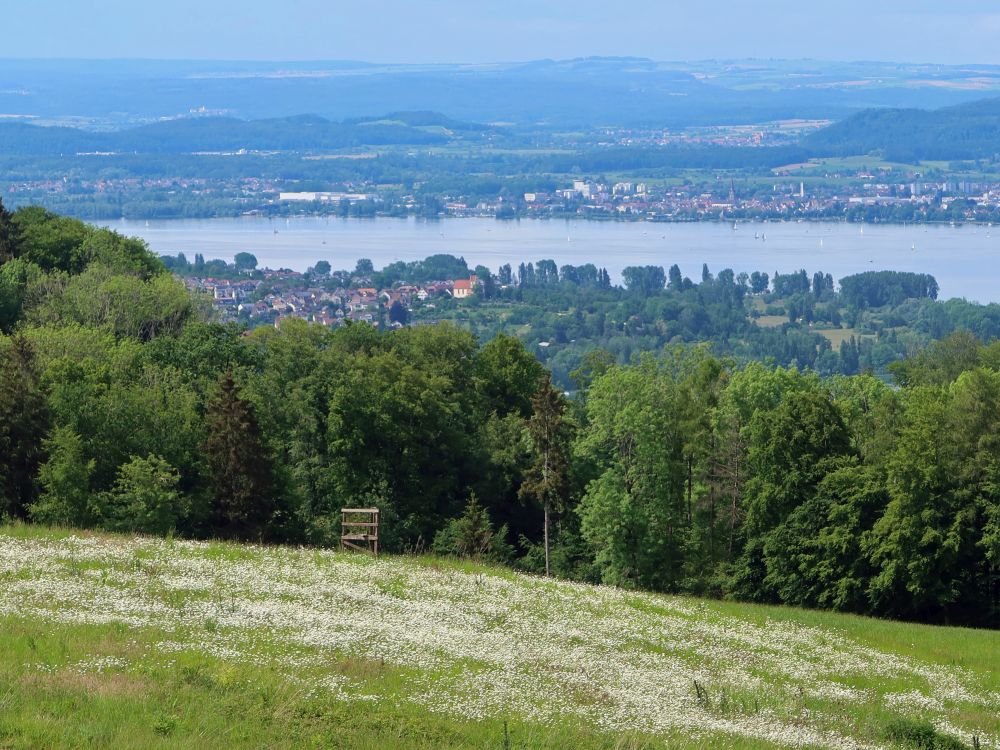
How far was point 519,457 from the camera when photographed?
5488cm

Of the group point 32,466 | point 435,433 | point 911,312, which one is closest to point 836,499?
point 435,433

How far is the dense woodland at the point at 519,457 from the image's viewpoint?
41.9 meters

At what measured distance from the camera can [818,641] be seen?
29000mm

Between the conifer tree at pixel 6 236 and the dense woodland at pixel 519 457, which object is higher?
the conifer tree at pixel 6 236

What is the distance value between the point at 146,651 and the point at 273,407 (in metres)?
32.9

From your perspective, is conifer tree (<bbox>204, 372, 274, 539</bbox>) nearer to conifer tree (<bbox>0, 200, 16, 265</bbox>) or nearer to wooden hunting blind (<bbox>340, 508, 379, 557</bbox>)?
wooden hunting blind (<bbox>340, 508, 379, 557</bbox>)

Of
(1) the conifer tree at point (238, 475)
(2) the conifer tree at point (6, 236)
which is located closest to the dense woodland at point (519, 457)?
(1) the conifer tree at point (238, 475)

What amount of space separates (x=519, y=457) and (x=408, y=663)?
33.1 meters

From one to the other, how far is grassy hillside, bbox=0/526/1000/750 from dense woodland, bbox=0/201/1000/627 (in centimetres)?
1096

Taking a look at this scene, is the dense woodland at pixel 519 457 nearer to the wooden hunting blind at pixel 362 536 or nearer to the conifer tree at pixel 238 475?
the conifer tree at pixel 238 475

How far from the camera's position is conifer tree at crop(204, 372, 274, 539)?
4072 centimetres

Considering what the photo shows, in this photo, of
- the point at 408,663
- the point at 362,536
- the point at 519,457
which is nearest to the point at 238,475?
the point at 362,536

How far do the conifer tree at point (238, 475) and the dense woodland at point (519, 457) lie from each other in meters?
0.06

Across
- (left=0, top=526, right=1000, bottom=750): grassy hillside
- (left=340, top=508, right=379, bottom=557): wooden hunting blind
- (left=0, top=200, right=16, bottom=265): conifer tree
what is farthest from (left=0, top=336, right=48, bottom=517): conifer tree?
(left=0, top=200, right=16, bottom=265): conifer tree
